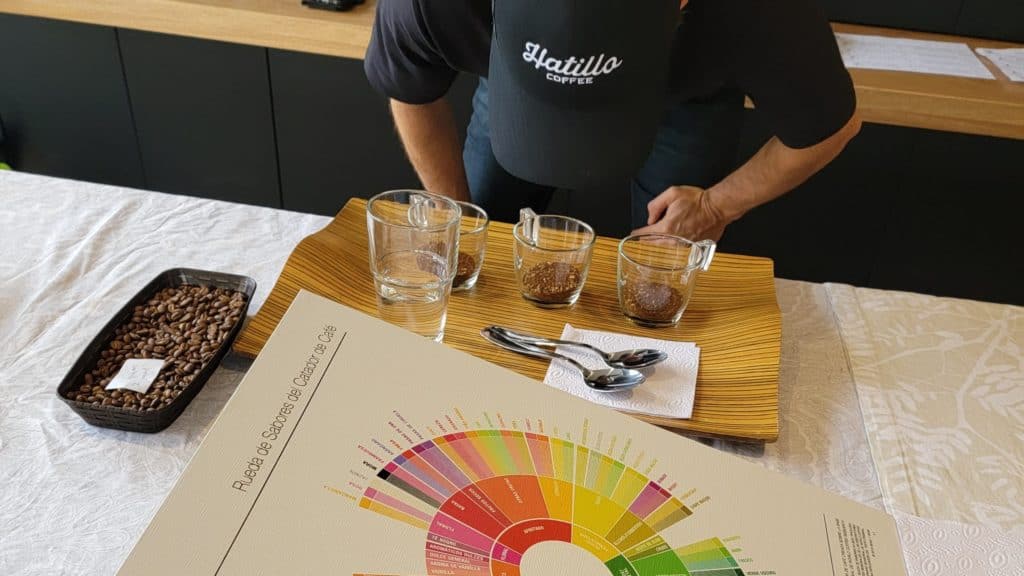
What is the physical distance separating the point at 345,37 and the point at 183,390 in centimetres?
130

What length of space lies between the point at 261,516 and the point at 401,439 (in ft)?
0.39

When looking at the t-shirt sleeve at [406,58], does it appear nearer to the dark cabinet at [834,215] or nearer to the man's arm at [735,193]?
the man's arm at [735,193]

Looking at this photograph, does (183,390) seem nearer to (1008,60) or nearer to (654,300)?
(654,300)

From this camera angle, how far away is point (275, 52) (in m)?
2.00

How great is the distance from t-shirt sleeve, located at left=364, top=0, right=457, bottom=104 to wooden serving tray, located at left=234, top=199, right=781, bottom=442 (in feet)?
0.76

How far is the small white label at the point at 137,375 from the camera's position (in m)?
0.76

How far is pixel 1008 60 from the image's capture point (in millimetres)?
1964

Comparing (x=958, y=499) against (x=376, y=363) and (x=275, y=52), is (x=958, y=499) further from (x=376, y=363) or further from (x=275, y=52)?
(x=275, y=52)

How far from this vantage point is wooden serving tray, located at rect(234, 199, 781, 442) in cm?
83

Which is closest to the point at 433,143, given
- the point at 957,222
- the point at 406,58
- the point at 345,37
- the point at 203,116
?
the point at 406,58

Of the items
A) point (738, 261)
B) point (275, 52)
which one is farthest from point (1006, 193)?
point (275, 52)

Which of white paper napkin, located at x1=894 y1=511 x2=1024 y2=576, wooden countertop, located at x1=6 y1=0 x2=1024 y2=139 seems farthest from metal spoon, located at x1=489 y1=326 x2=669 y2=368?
wooden countertop, located at x1=6 y1=0 x2=1024 y2=139

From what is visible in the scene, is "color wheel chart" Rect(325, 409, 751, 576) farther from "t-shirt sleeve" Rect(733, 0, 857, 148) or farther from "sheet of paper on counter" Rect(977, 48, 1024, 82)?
"sheet of paper on counter" Rect(977, 48, 1024, 82)

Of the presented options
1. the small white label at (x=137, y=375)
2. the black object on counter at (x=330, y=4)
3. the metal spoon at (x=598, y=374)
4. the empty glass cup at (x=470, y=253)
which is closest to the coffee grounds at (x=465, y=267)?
the empty glass cup at (x=470, y=253)
